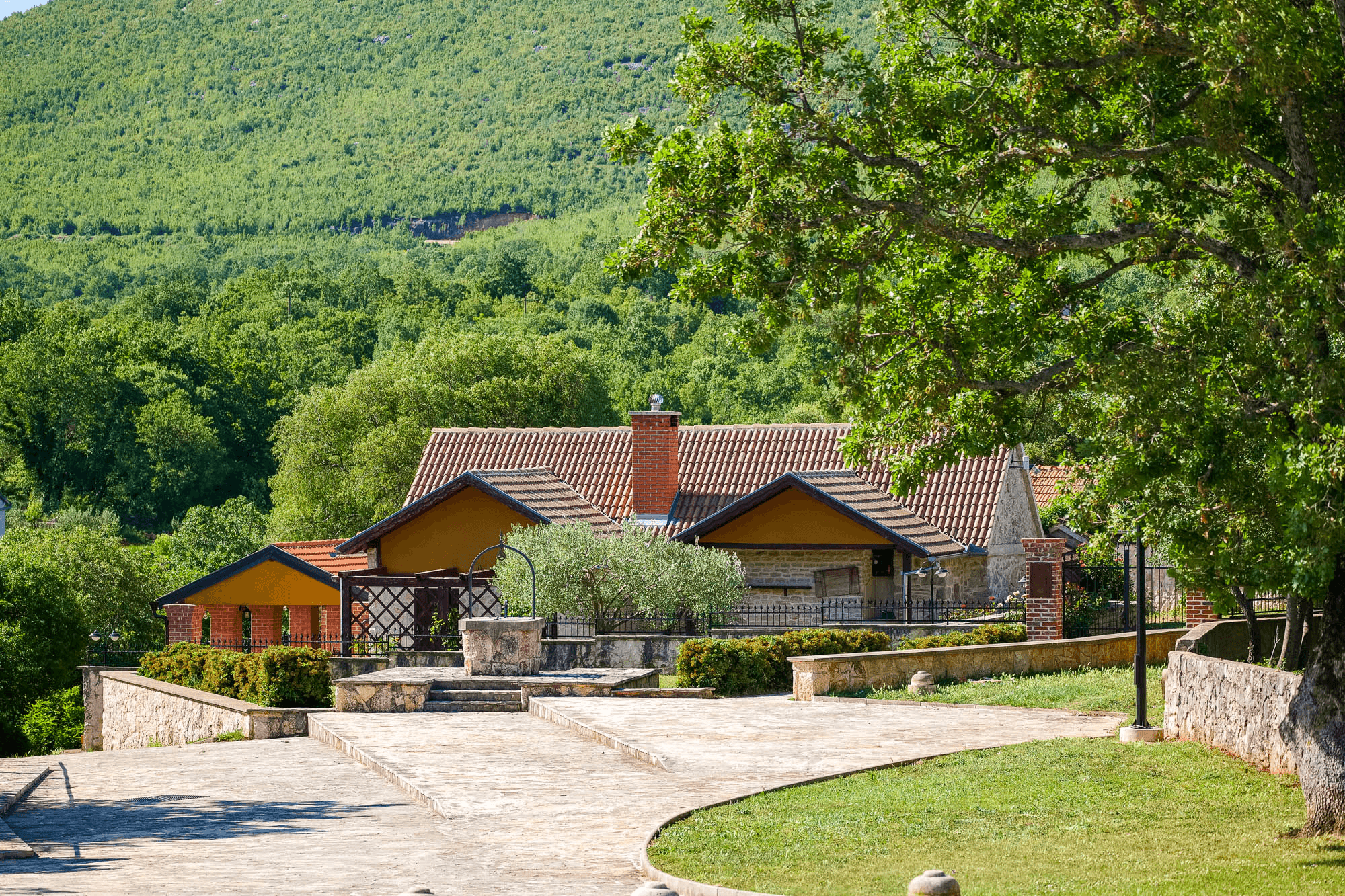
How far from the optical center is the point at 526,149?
18412 cm

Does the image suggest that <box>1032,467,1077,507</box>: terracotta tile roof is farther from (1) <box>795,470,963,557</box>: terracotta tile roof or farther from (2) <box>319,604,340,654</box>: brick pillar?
(2) <box>319,604,340,654</box>: brick pillar

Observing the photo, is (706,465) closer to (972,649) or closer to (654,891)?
(972,649)

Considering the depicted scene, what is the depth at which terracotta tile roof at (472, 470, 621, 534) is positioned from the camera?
1280 inches

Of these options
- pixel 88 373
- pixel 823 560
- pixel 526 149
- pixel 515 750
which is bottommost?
pixel 515 750

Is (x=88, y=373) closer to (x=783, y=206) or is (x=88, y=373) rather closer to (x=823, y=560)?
(x=823, y=560)

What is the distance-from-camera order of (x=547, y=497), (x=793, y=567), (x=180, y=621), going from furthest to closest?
(x=547, y=497)
(x=180, y=621)
(x=793, y=567)

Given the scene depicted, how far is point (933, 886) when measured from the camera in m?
9.62

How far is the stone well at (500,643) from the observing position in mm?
23922

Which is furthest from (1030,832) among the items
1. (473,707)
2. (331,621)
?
(331,621)

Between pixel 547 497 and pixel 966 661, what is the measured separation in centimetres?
1196

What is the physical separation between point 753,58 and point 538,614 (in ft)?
51.6

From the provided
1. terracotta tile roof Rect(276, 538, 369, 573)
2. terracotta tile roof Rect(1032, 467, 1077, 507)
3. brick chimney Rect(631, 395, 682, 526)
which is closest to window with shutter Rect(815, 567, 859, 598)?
brick chimney Rect(631, 395, 682, 526)

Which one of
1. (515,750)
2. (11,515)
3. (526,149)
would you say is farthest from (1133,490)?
(526,149)

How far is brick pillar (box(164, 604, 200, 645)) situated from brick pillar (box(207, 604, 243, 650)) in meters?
1.02
